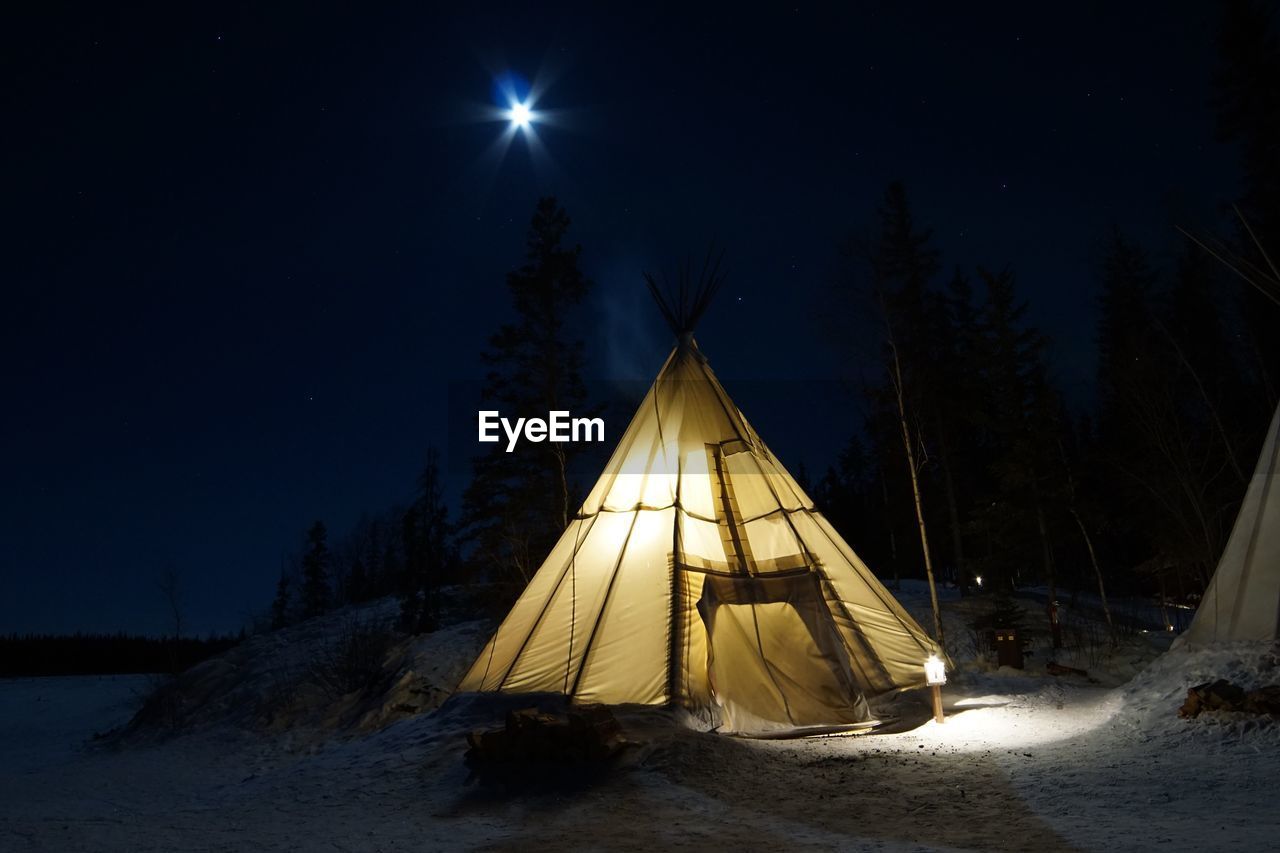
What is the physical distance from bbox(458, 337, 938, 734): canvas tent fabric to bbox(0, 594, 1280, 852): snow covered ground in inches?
28.0

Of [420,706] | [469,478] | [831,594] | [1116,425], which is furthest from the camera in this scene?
[1116,425]

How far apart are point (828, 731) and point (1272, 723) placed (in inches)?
136

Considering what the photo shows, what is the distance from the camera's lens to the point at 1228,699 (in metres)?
5.92

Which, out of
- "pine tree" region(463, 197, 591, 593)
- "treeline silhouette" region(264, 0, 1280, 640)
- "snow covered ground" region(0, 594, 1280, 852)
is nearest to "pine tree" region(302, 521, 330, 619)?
"treeline silhouette" region(264, 0, 1280, 640)

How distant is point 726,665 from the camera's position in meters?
8.33

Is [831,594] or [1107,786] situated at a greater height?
[831,594]

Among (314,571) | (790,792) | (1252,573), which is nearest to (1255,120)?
(1252,573)

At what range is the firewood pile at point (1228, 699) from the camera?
18.7 feet

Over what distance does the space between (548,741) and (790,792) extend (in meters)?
1.86

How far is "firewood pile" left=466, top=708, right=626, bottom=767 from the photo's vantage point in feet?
19.1

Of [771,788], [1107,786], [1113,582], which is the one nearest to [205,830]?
[771,788]

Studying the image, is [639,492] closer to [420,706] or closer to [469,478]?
[420,706]

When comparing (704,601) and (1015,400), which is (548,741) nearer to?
(704,601)

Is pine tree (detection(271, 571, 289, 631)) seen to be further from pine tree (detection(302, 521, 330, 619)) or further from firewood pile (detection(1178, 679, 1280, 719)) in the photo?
firewood pile (detection(1178, 679, 1280, 719))
